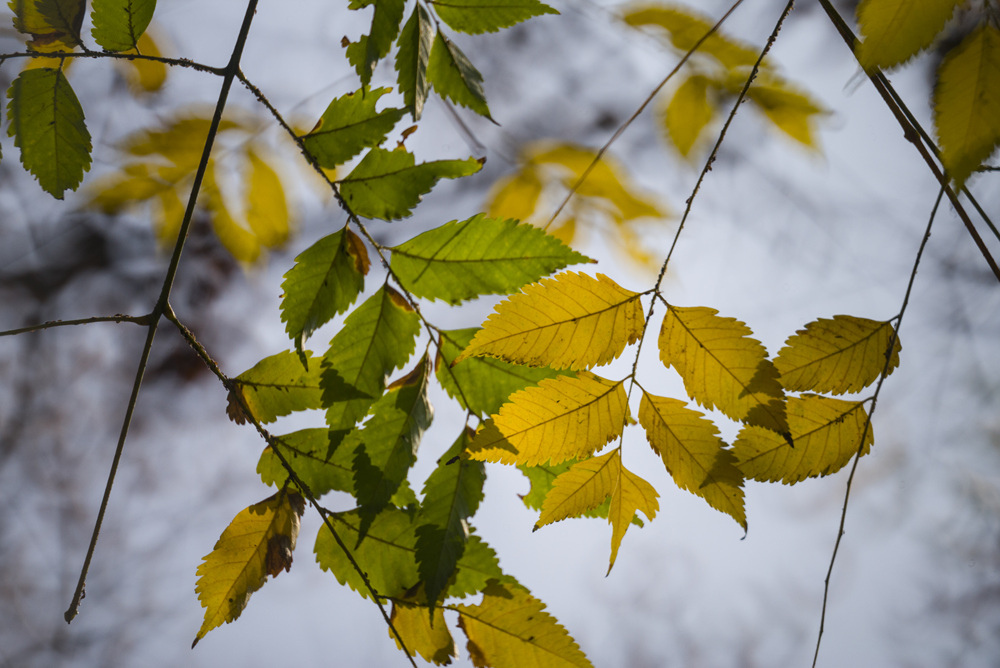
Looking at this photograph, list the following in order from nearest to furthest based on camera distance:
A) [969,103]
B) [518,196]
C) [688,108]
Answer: [969,103], [688,108], [518,196]

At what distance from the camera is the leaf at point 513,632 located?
344mm

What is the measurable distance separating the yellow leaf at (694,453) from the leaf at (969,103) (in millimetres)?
164

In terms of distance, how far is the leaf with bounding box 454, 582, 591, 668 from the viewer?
1.13 feet

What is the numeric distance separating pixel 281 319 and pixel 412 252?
95mm

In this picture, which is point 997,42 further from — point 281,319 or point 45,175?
point 45,175

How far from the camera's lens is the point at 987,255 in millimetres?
283

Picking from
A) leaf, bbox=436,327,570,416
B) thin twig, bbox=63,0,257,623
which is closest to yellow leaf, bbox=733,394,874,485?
leaf, bbox=436,327,570,416

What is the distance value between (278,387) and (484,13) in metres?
0.29

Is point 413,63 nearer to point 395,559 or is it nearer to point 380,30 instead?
point 380,30

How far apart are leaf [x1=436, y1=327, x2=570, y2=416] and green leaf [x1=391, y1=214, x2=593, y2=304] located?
3 cm

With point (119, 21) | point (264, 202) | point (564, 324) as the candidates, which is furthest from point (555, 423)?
point (264, 202)

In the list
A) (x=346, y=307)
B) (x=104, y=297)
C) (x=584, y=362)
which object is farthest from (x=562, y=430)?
(x=104, y=297)

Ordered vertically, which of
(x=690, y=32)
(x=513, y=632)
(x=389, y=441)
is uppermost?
(x=690, y=32)

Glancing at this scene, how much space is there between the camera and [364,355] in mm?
336
